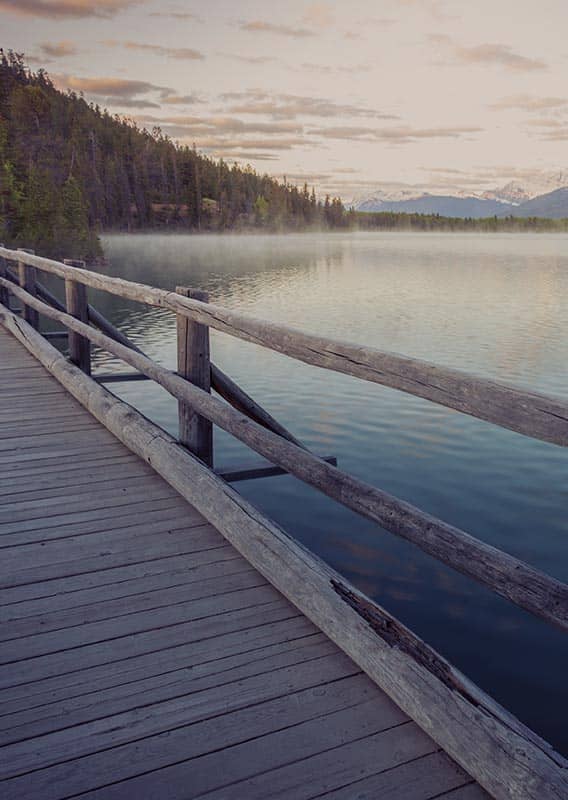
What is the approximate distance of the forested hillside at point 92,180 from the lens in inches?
2554

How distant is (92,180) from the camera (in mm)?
121625

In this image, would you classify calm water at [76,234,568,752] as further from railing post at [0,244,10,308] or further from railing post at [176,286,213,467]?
railing post at [0,244,10,308]

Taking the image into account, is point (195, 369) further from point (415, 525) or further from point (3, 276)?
point (3, 276)

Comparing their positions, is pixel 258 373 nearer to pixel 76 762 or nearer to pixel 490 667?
pixel 490 667

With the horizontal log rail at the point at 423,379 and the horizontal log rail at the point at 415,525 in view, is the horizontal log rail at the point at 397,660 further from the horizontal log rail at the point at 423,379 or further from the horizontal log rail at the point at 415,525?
the horizontal log rail at the point at 423,379

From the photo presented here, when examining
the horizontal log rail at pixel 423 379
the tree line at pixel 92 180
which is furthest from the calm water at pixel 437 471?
the tree line at pixel 92 180

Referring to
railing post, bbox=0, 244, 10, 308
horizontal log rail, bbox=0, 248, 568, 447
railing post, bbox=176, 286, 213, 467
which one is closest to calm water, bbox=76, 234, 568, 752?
railing post, bbox=176, 286, 213, 467

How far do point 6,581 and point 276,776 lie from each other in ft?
6.09

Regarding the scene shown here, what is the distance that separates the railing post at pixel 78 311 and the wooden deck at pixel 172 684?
14.0 feet

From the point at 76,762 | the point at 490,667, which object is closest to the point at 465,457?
the point at 490,667

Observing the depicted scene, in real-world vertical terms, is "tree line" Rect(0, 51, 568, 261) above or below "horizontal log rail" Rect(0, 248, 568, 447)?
above

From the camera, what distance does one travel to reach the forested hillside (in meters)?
64.9

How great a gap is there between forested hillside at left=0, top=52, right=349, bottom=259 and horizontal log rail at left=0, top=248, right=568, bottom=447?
6268 centimetres

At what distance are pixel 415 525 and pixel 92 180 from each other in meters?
129
